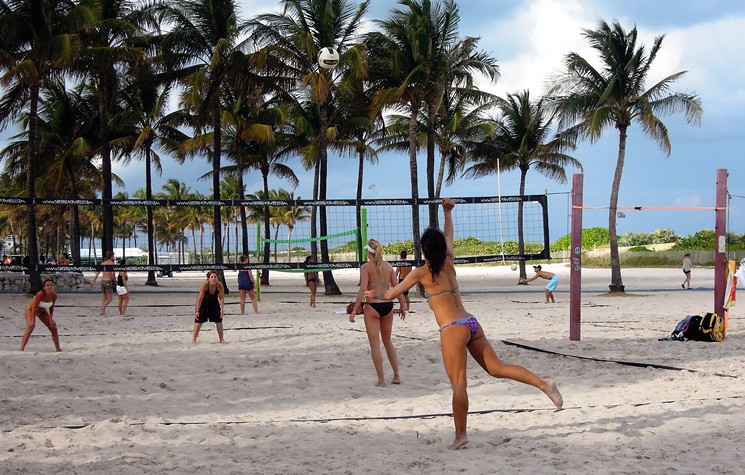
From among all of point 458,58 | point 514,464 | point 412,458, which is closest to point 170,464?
point 412,458

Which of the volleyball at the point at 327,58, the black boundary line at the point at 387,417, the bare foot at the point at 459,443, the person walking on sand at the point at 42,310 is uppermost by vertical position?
the volleyball at the point at 327,58

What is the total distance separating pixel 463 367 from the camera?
177 inches

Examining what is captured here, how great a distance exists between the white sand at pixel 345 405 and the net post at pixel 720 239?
2.05ft

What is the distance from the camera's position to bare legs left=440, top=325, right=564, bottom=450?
4.48 meters

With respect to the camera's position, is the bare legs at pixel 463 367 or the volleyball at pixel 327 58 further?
the volleyball at pixel 327 58

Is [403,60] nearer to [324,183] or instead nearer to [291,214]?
[324,183]

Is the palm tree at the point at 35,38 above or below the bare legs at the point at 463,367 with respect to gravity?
above

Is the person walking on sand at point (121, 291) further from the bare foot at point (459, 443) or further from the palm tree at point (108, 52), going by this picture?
the bare foot at point (459, 443)

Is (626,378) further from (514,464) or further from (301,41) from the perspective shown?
(301,41)

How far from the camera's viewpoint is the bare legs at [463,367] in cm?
448

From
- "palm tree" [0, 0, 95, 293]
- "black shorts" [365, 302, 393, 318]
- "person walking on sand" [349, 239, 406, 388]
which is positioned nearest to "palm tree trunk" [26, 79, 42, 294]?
"palm tree" [0, 0, 95, 293]

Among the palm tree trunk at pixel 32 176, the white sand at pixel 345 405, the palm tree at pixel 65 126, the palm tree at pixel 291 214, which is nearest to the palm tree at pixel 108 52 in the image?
the palm tree trunk at pixel 32 176

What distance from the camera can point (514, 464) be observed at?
4312mm

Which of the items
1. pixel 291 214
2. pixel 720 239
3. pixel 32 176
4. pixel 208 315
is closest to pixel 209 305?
pixel 208 315
